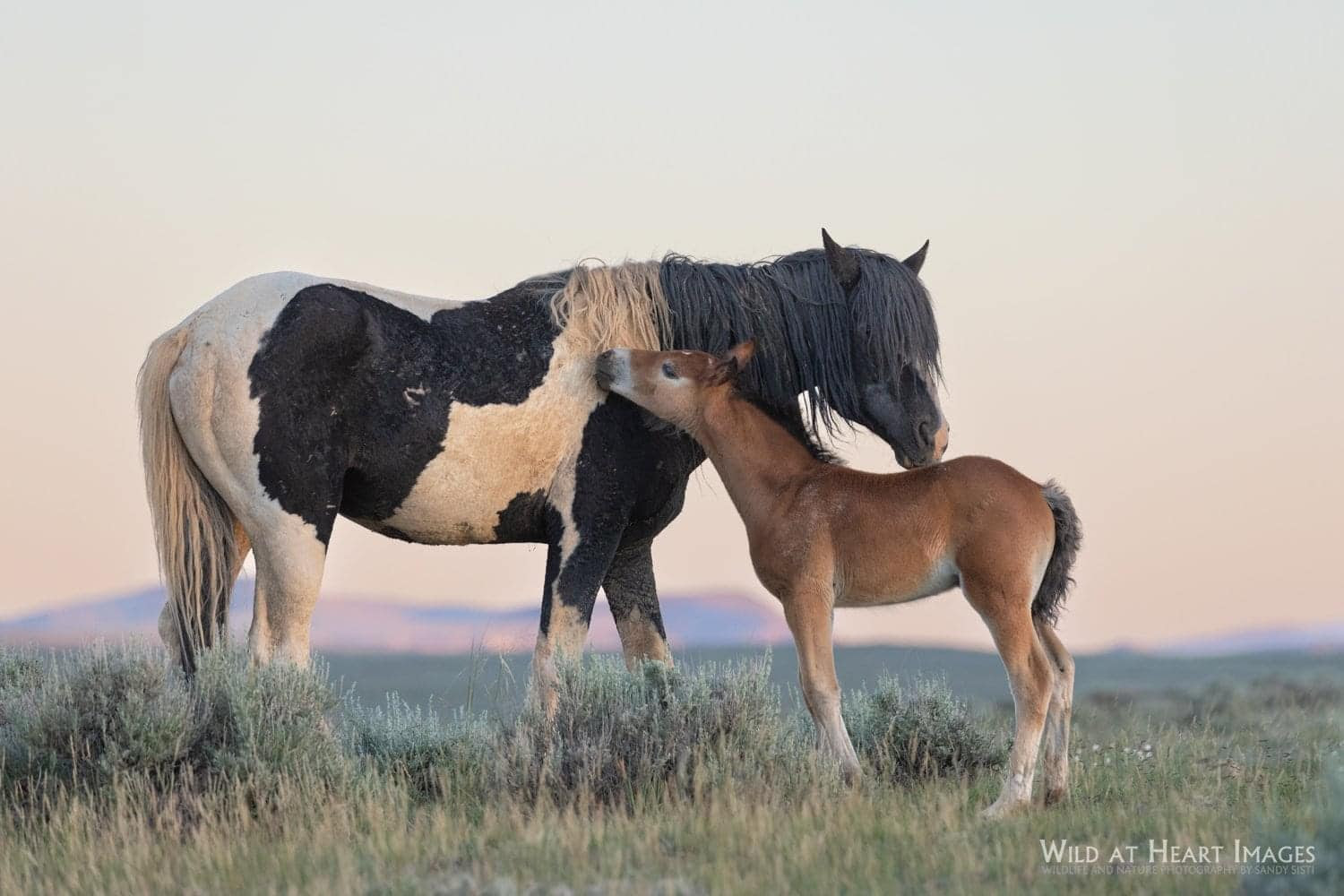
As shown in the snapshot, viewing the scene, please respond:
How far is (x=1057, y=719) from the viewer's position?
738 cm

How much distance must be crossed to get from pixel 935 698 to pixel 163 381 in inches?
188

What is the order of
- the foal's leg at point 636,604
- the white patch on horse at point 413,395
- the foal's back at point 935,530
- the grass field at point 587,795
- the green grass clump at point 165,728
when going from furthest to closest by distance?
A: the foal's leg at point 636,604 → the white patch on horse at point 413,395 → the green grass clump at point 165,728 → the foal's back at point 935,530 → the grass field at point 587,795

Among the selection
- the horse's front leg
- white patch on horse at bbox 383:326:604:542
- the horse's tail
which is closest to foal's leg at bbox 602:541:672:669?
the horse's front leg

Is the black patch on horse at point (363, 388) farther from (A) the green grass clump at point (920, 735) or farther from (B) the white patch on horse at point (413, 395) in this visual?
(A) the green grass clump at point (920, 735)

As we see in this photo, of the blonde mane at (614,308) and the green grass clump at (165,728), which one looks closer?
the green grass clump at (165,728)

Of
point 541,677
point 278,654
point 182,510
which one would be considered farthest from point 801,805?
point 182,510

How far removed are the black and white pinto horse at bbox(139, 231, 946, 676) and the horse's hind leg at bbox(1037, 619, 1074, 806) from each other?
1.62 m

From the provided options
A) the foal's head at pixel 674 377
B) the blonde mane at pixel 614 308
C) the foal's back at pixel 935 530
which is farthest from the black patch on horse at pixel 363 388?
the foal's back at pixel 935 530

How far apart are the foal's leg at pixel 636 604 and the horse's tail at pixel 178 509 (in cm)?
227

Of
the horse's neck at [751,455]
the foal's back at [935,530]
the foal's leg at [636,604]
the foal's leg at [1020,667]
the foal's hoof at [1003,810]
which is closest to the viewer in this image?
the foal's hoof at [1003,810]

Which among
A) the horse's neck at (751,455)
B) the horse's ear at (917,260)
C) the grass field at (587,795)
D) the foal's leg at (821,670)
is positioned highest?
the horse's ear at (917,260)

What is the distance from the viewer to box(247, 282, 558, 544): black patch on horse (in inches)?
313

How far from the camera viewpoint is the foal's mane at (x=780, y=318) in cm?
871

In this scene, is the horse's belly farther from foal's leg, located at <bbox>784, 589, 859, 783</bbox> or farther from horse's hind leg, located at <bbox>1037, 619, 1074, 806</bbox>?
horse's hind leg, located at <bbox>1037, 619, 1074, 806</bbox>
